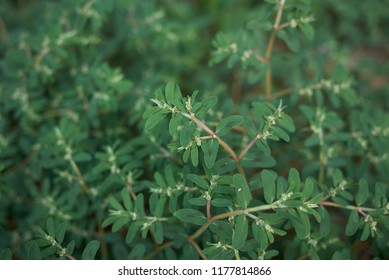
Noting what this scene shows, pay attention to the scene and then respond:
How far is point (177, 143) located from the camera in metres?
2.05

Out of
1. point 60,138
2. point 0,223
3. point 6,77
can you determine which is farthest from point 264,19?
point 0,223

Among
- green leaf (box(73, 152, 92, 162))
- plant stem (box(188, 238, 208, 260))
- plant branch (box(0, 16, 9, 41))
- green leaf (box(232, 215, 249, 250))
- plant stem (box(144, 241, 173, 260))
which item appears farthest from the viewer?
plant branch (box(0, 16, 9, 41))

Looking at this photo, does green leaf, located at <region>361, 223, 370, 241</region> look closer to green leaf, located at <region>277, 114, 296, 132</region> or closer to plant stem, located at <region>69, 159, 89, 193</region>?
green leaf, located at <region>277, 114, 296, 132</region>

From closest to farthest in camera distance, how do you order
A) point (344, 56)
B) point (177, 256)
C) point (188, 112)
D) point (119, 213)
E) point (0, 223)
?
1. point (188, 112)
2. point (119, 213)
3. point (177, 256)
4. point (0, 223)
5. point (344, 56)

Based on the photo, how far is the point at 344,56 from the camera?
131 inches

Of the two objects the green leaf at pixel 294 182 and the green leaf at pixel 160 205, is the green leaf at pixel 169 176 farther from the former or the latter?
the green leaf at pixel 294 182

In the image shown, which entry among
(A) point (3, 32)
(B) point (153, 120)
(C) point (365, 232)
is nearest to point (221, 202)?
(B) point (153, 120)

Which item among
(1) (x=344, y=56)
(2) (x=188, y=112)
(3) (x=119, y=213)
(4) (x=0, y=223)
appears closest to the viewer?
(2) (x=188, y=112)

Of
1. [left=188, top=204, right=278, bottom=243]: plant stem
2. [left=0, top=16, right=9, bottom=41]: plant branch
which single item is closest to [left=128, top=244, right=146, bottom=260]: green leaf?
[left=188, top=204, right=278, bottom=243]: plant stem

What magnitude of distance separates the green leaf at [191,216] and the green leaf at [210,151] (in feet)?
0.76

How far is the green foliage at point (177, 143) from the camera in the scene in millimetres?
2014

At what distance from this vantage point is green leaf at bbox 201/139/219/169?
1942 mm

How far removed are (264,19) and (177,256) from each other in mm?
1318
